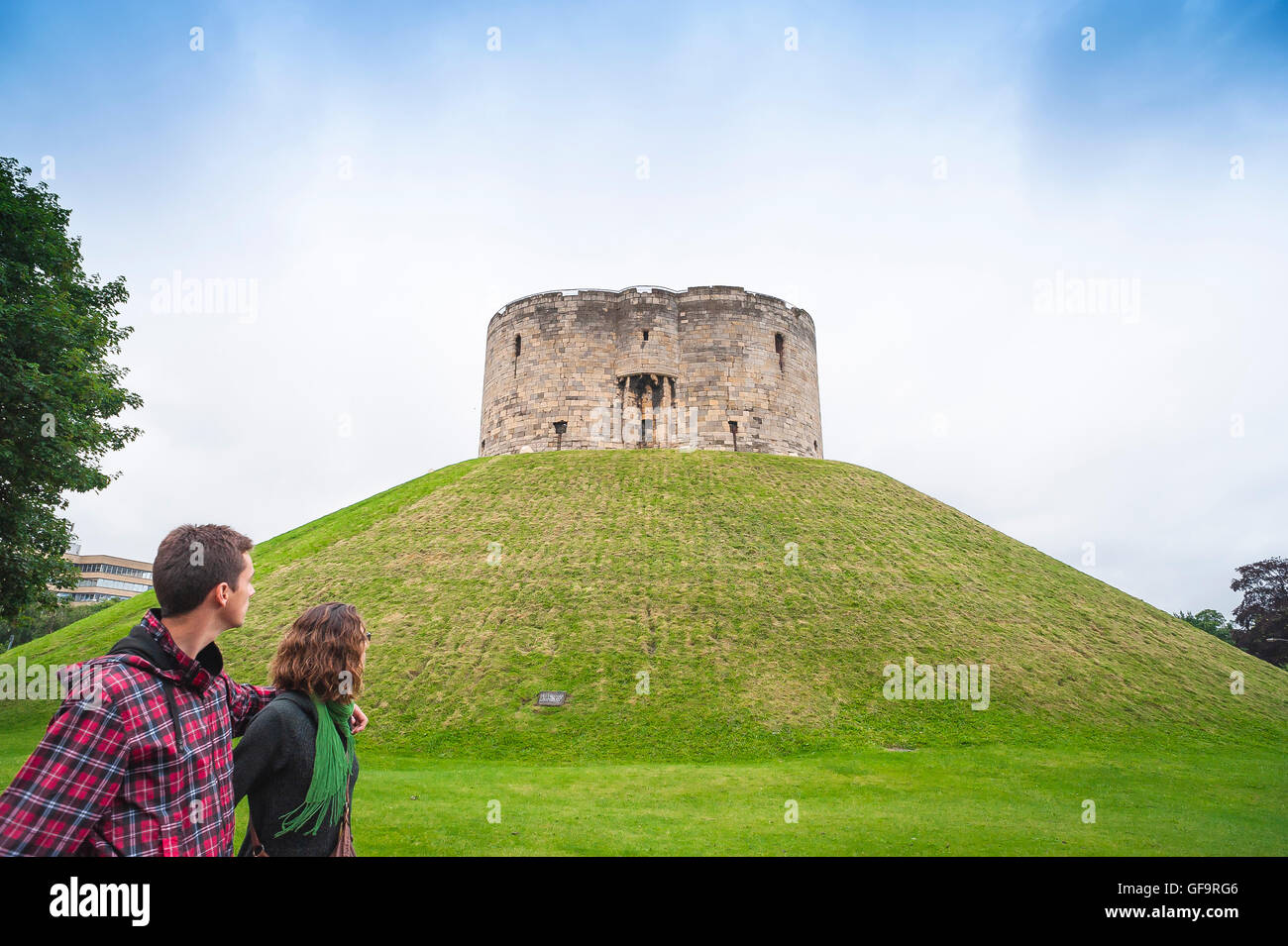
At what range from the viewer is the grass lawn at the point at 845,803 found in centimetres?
1070

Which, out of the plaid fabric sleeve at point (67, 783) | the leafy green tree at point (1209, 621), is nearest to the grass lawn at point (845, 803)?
the plaid fabric sleeve at point (67, 783)

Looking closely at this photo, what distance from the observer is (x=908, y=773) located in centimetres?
1611

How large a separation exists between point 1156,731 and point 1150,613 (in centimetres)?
1277

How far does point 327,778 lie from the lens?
378 centimetres

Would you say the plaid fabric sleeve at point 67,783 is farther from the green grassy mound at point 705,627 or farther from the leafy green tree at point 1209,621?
the leafy green tree at point 1209,621

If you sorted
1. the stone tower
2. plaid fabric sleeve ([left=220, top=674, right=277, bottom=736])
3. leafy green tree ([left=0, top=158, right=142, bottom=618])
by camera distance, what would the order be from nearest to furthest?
plaid fabric sleeve ([left=220, top=674, right=277, bottom=736]), leafy green tree ([left=0, top=158, right=142, bottom=618]), the stone tower

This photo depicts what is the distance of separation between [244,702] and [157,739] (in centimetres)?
89

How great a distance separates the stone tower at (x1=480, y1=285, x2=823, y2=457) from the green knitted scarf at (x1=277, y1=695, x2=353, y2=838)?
36902 mm

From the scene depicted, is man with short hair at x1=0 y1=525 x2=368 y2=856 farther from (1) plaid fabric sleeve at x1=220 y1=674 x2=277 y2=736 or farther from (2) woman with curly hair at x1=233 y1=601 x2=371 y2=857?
(2) woman with curly hair at x1=233 y1=601 x2=371 y2=857

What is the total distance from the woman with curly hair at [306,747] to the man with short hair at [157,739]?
0.64ft

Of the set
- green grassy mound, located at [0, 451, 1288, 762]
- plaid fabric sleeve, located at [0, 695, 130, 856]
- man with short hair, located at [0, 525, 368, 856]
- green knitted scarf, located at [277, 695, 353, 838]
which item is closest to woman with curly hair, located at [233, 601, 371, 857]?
green knitted scarf, located at [277, 695, 353, 838]

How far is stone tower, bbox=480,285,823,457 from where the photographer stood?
4119cm

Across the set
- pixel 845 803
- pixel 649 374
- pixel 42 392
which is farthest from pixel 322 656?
pixel 649 374
